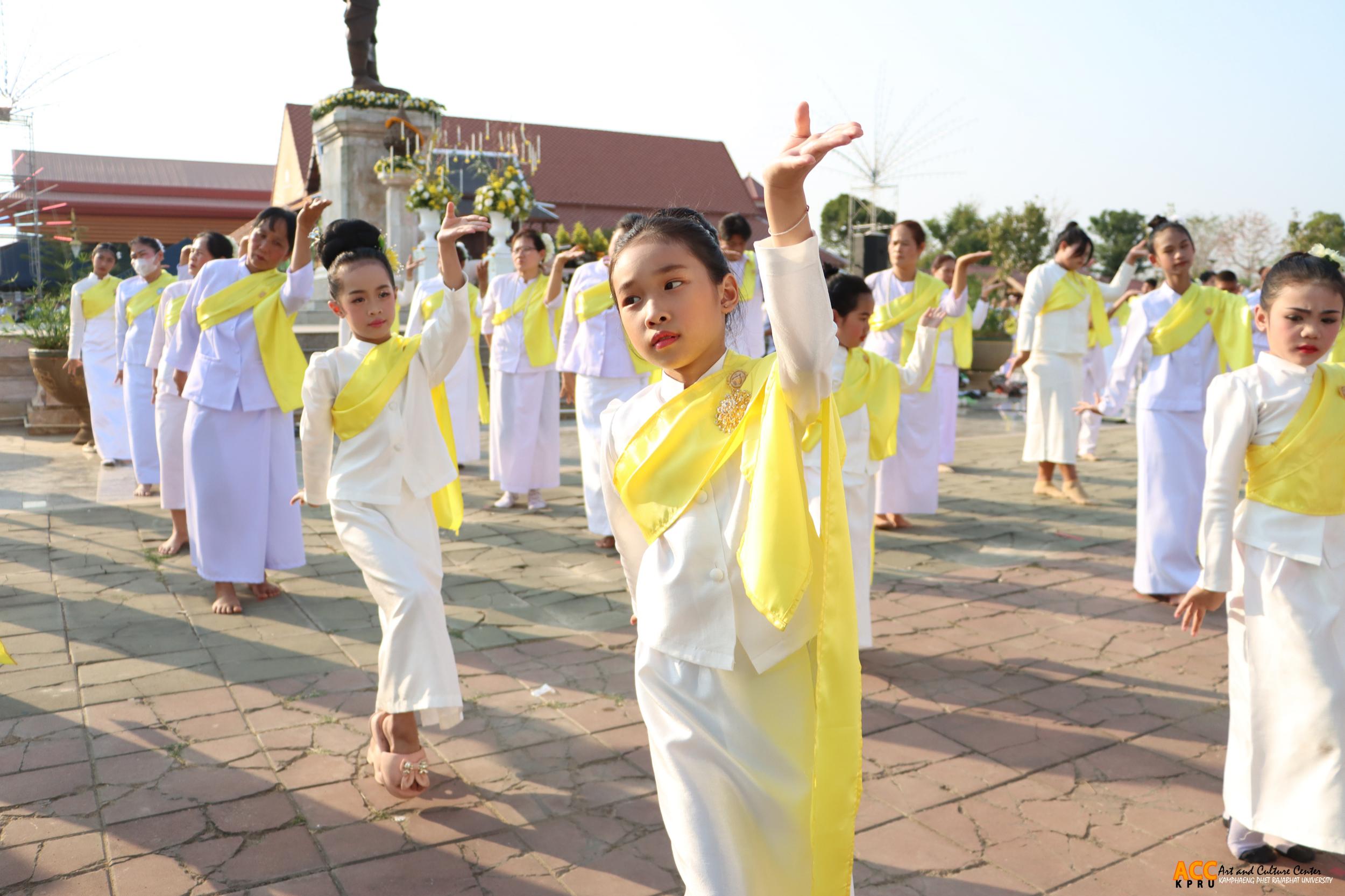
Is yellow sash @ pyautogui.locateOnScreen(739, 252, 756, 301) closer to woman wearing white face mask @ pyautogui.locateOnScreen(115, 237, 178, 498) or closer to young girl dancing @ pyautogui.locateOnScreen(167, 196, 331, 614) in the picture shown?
young girl dancing @ pyautogui.locateOnScreen(167, 196, 331, 614)

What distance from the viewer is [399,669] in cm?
331

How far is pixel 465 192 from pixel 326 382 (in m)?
24.1

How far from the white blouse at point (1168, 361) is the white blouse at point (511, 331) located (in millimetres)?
4038

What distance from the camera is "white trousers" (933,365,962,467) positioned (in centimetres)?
900

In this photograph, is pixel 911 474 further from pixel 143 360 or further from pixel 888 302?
pixel 143 360

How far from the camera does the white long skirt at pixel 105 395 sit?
388 inches

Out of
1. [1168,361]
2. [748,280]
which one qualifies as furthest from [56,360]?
[1168,361]

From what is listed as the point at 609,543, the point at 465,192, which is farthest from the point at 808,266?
the point at 465,192

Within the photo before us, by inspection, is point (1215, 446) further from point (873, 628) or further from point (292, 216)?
point (292, 216)

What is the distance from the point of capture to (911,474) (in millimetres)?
7500

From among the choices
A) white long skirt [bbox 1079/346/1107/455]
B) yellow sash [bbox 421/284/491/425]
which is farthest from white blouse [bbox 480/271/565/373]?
white long skirt [bbox 1079/346/1107/455]

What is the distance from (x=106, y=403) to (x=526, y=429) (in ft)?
15.3

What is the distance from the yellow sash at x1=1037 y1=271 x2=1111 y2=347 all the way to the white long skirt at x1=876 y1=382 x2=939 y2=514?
4.82ft

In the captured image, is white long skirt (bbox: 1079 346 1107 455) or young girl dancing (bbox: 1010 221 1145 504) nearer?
young girl dancing (bbox: 1010 221 1145 504)
